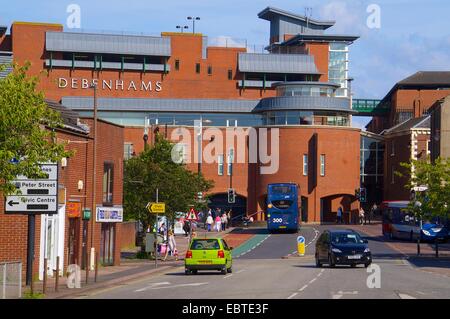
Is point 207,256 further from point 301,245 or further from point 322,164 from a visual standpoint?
point 322,164

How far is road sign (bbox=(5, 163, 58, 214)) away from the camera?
1267 inches

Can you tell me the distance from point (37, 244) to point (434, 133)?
6370cm

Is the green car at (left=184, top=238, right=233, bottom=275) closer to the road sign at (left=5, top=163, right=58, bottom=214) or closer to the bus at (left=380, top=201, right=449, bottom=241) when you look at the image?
the road sign at (left=5, top=163, right=58, bottom=214)

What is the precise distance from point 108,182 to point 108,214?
3.13m

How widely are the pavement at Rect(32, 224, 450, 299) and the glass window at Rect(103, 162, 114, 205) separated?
128 inches

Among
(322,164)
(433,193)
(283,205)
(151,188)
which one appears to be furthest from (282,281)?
(322,164)

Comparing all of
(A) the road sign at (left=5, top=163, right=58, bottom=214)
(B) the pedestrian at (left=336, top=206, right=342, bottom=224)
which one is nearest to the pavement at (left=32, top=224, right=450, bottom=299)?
(A) the road sign at (left=5, top=163, right=58, bottom=214)

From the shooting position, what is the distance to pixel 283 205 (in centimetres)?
8638

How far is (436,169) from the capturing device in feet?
182

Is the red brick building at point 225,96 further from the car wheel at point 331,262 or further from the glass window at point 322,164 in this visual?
the car wheel at point 331,262

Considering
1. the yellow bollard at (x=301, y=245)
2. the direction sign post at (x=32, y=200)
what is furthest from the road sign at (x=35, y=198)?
the yellow bollard at (x=301, y=245)

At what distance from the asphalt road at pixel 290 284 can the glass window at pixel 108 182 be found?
15.8ft
